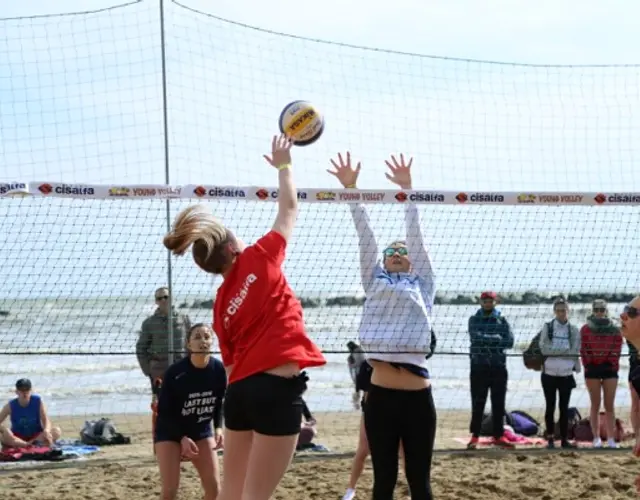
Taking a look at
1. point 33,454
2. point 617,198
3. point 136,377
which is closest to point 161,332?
point 33,454

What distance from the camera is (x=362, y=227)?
19.4 ft

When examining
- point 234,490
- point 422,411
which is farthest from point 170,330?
point 234,490

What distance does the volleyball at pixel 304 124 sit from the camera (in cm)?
670

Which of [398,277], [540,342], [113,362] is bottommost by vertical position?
[113,362]

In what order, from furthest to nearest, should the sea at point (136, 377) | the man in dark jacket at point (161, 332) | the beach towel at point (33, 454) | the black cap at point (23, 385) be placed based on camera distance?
1. the sea at point (136, 377)
2. the black cap at point (23, 385)
3. the beach towel at point (33, 454)
4. the man in dark jacket at point (161, 332)

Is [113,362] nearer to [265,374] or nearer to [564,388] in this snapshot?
[564,388]

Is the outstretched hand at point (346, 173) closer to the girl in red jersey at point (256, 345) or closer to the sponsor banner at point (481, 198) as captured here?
the girl in red jersey at point (256, 345)

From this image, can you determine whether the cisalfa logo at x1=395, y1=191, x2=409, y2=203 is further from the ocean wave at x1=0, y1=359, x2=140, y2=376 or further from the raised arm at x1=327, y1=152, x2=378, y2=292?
the ocean wave at x1=0, y1=359, x2=140, y2=376

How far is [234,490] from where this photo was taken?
4473mm

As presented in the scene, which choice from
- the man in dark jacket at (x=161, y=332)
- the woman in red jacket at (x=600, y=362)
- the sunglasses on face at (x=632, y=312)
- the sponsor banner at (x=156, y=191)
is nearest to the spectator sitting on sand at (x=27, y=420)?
the man in dark jacket at (x=161, y=332)

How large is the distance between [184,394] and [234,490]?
2309 mm

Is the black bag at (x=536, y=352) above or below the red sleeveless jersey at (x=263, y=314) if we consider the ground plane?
below

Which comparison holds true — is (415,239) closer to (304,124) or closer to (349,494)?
(304,124)

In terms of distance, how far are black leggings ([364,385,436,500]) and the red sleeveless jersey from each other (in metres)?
1.24
